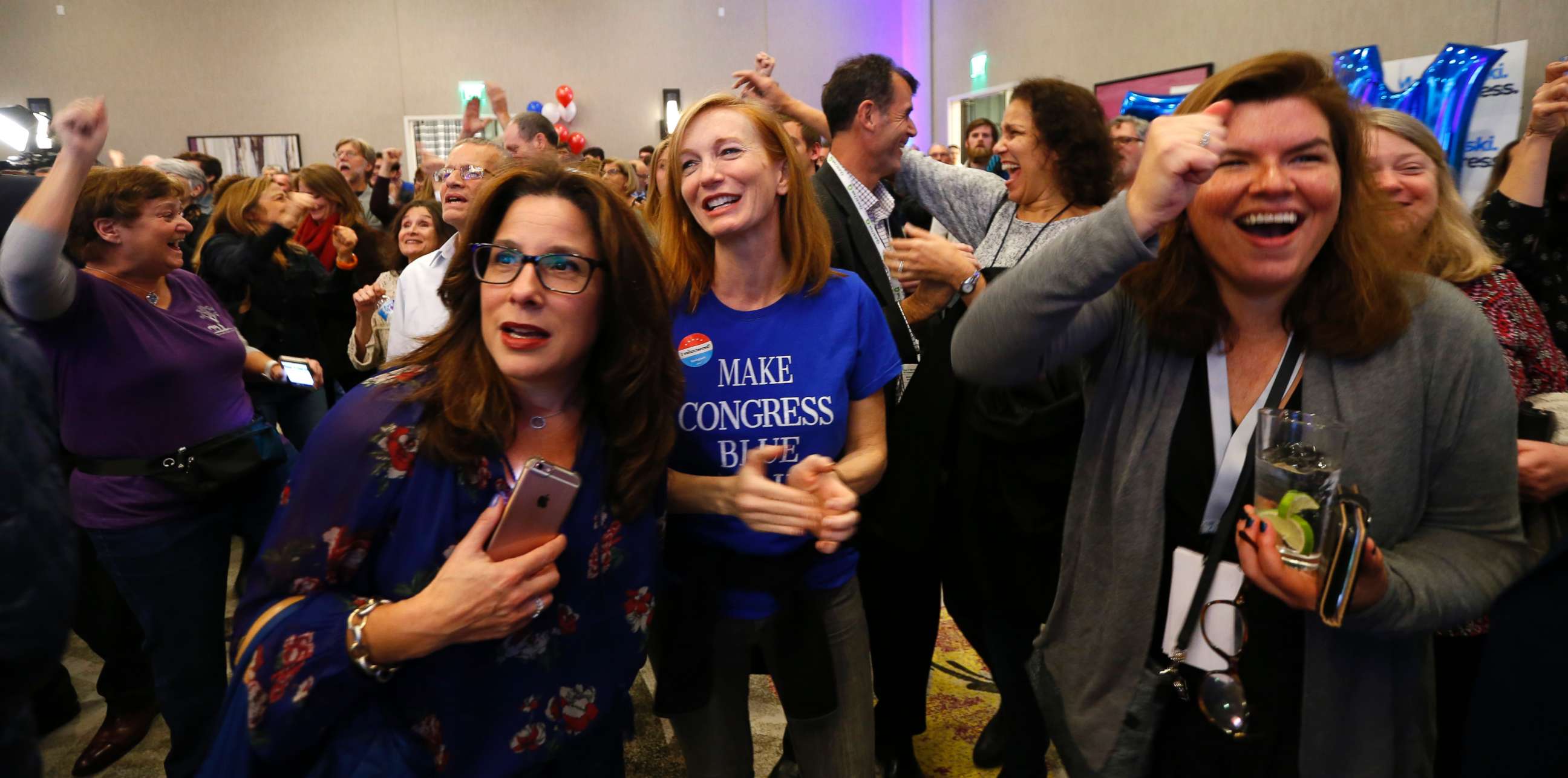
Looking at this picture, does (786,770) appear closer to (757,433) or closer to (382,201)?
(757,433)

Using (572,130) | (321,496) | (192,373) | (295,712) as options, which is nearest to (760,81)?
(192,373)

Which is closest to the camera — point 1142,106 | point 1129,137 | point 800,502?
point 800,502

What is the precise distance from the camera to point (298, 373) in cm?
288

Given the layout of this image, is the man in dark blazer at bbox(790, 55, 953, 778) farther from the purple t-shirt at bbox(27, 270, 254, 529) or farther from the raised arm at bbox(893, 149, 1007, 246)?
the purple t-shirt at bbox(27, 270, 254, 529)

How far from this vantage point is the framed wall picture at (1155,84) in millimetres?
7109

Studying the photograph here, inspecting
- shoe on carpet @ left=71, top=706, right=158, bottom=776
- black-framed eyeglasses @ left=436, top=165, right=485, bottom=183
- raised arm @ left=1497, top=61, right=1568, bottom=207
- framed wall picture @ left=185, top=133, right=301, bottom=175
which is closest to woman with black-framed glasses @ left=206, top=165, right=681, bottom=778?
black-framed eyeglasses @ left=436, top=165, right=485, bottom=183

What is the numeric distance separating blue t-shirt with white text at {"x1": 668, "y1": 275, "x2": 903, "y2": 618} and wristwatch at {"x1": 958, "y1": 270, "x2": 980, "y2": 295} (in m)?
0.39

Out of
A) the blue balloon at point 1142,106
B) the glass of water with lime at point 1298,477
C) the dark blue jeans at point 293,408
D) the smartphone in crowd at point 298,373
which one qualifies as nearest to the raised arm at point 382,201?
the dark blue jeans at point 293,408

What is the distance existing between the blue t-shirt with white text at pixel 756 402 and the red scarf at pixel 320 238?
3.69 meters

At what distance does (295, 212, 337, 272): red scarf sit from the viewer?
176 inches

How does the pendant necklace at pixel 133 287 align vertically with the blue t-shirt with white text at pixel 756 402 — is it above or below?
above

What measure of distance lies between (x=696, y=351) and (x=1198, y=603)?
957 mm

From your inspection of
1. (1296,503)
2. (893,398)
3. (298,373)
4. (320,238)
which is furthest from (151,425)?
(320,238)

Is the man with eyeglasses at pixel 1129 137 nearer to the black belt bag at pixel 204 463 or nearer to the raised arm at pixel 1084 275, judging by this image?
the raised arm at pixel 1084 275
